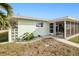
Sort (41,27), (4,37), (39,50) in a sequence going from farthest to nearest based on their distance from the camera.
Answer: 1. (41,27)
2. (4,37)
3. (39,50)

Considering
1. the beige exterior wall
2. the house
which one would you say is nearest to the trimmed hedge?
the house

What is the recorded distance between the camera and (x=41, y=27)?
56.3ft

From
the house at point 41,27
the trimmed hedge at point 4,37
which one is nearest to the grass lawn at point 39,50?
the trimmed hedge at point 4,37

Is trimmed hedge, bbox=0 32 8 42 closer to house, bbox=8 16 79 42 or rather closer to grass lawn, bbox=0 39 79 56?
house, bbox=8 16 79 42

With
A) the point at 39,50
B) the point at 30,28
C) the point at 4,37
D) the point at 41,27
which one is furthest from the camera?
the point at 41,27

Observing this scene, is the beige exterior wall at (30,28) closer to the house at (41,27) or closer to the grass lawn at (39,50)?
the house at (41,27)

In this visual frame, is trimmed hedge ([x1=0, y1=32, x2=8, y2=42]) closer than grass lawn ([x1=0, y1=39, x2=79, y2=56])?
No

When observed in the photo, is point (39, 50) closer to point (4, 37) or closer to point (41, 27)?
point (4, 37)

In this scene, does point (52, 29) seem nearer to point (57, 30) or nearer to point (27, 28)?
point (57, 30)

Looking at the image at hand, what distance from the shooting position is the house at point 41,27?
45.3 feet

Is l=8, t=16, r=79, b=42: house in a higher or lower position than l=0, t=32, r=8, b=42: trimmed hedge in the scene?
higher

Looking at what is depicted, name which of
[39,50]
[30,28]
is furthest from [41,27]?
[39,50]

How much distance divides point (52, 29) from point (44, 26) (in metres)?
1.91

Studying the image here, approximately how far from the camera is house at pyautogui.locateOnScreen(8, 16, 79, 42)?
45.3 feet
